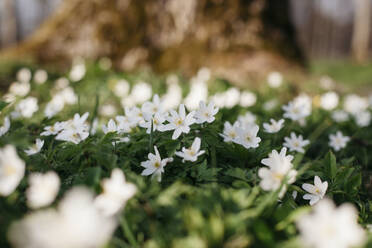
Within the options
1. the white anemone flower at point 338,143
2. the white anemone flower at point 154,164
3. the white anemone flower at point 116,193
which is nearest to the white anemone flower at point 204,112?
the white anemone flower at point 154,164

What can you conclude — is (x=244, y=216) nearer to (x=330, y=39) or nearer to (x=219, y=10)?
(x=219, y=10)

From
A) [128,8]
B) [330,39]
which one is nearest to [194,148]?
[128,8]

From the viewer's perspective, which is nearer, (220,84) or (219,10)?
(220,84)

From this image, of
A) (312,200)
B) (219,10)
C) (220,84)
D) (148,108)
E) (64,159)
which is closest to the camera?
(312,200)

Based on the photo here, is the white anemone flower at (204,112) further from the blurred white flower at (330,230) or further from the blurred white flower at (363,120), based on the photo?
the blurred white flower at (363,120)

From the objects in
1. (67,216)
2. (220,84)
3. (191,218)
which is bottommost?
(220,84)

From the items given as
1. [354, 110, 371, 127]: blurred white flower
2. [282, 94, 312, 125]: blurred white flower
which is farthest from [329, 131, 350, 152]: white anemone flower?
[354, 110, 371, 127]: blurred white flower

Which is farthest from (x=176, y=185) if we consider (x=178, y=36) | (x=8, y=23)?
(x=8, y=23)
